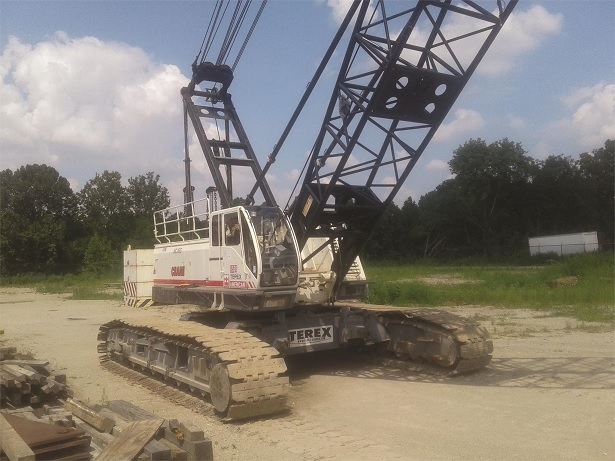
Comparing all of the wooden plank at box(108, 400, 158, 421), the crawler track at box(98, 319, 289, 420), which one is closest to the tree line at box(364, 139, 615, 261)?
the crawler track at box(98, 319, 289, 420)

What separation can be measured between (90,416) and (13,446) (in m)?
1.23

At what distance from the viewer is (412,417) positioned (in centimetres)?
720

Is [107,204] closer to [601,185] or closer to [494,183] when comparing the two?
[494,183]

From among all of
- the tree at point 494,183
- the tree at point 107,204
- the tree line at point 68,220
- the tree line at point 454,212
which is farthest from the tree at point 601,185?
the tree at point 107,204

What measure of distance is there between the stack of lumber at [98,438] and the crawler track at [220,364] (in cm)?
114

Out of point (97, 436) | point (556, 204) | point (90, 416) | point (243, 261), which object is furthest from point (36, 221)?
point (97, 436)

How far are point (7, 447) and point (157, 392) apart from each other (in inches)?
154

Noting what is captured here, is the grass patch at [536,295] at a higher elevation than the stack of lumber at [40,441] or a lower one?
higher

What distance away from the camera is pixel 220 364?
7547 millimetres

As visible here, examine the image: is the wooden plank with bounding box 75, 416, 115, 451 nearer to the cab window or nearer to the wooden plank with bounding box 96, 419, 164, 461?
the wooden plank with bounding box 96, 419, 164, 461

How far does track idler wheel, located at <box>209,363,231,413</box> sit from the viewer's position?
7.36 metres

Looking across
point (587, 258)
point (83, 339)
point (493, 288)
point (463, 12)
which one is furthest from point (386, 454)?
point (587, 258)

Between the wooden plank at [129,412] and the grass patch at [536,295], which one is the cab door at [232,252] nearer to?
the wooden plank at [129,412]

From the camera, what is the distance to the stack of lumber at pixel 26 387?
25.7 ft
